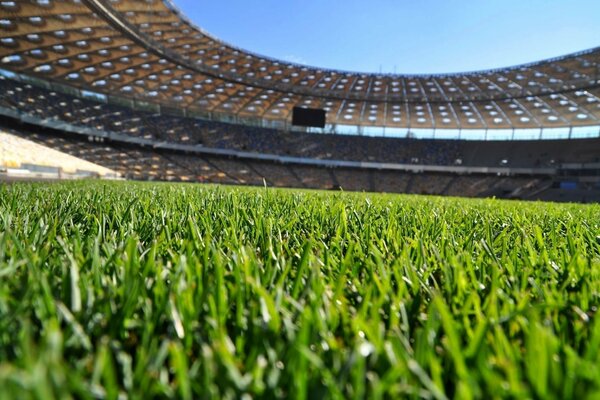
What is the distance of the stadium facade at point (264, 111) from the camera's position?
2864cm

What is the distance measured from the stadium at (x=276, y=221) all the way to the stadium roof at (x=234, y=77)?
283 mm

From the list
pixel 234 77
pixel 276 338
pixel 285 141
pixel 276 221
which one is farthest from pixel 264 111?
pixel 276 338

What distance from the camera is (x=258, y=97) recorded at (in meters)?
44.2

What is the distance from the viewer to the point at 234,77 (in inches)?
1453

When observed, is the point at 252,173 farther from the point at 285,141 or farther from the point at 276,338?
the point at 276,338

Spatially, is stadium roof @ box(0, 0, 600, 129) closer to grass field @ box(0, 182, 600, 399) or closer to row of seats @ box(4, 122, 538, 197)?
row of seats @ box(4, 122, 538, 197)

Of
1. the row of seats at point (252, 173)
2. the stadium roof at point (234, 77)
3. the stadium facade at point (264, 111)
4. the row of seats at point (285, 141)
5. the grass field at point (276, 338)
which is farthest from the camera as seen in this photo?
the row of seats at point (285, 141)

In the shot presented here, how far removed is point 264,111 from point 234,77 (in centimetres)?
1399

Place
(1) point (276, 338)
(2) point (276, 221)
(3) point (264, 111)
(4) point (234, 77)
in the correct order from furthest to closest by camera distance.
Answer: (3) point (264, 111), (4) point (234, 77), (2) point (276, 221), (1) point (276, 338)

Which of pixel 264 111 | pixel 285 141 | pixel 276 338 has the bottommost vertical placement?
pixel 276 338

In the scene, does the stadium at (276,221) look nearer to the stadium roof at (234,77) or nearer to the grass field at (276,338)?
the grass field at (276,338)

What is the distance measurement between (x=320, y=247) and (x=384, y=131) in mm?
57091

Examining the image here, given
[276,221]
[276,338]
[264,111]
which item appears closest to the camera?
[276,338]

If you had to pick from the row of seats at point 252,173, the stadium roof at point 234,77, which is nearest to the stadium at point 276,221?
the stadium roof at point 234,77
